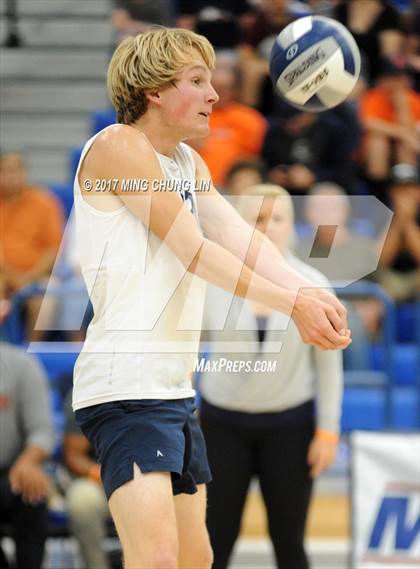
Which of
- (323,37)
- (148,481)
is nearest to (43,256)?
(323,37)

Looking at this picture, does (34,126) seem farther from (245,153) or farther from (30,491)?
(30,491)

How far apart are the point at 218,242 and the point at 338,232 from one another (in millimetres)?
3514

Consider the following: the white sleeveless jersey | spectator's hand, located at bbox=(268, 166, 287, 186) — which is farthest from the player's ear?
spectator's hand, located at bbox=(268, 166, 287, 186)

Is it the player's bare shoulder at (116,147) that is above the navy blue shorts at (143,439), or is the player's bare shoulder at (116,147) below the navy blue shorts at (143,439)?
above

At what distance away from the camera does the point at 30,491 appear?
561cm

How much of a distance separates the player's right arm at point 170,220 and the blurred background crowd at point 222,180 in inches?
71.0

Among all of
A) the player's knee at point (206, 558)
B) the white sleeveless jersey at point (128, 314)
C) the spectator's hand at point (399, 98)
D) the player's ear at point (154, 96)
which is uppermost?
the player's ear at point (154, 96)

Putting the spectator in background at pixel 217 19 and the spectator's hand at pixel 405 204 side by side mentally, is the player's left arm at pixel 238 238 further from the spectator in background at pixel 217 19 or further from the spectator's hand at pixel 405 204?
the spectator in background at pixel 217 19

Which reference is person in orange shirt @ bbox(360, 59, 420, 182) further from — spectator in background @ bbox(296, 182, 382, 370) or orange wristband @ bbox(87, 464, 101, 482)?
orange wristband @ bbox(87, 464, 101, 482)

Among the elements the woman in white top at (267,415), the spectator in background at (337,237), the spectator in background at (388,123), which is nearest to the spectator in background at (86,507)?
the woman in white top at (267,415)

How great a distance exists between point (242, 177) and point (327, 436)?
8.43 feet

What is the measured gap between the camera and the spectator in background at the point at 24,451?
5621 millimetres

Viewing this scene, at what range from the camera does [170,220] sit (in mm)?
3398

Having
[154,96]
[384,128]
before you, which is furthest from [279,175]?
[154,96]
